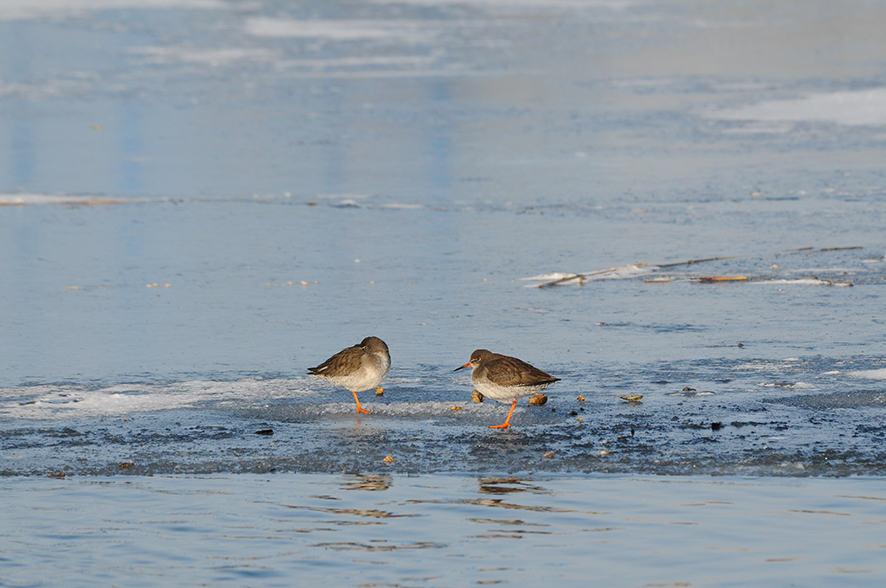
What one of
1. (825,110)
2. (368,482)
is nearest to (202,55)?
(825,110)

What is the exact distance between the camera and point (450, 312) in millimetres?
9664

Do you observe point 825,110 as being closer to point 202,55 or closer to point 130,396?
point 130,396

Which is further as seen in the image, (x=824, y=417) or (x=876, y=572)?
(x=824, y=417)

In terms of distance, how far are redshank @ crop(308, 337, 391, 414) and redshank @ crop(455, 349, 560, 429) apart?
56 cm

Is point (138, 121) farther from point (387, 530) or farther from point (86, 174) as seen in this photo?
point (387, 530)

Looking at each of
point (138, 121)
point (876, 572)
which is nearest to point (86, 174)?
point (138, 121)

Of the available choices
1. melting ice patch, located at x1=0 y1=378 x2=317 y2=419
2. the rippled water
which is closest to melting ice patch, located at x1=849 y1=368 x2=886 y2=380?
the rippled water

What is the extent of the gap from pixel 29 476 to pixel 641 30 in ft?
108

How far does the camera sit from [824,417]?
6.88m

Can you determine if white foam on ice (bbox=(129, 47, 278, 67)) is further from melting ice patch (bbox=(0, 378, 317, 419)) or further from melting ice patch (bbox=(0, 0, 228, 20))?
melting ice patch (bbox=(0, 378, 317, 419))

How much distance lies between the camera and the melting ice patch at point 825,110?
19578mm

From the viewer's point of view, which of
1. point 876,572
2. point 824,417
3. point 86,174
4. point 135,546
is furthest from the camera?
point 86,174

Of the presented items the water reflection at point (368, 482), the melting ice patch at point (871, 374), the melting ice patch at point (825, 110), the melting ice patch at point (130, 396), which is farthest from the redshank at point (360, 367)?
the melting ice patch at point (825, 110)

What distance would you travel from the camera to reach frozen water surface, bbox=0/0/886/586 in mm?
5730
